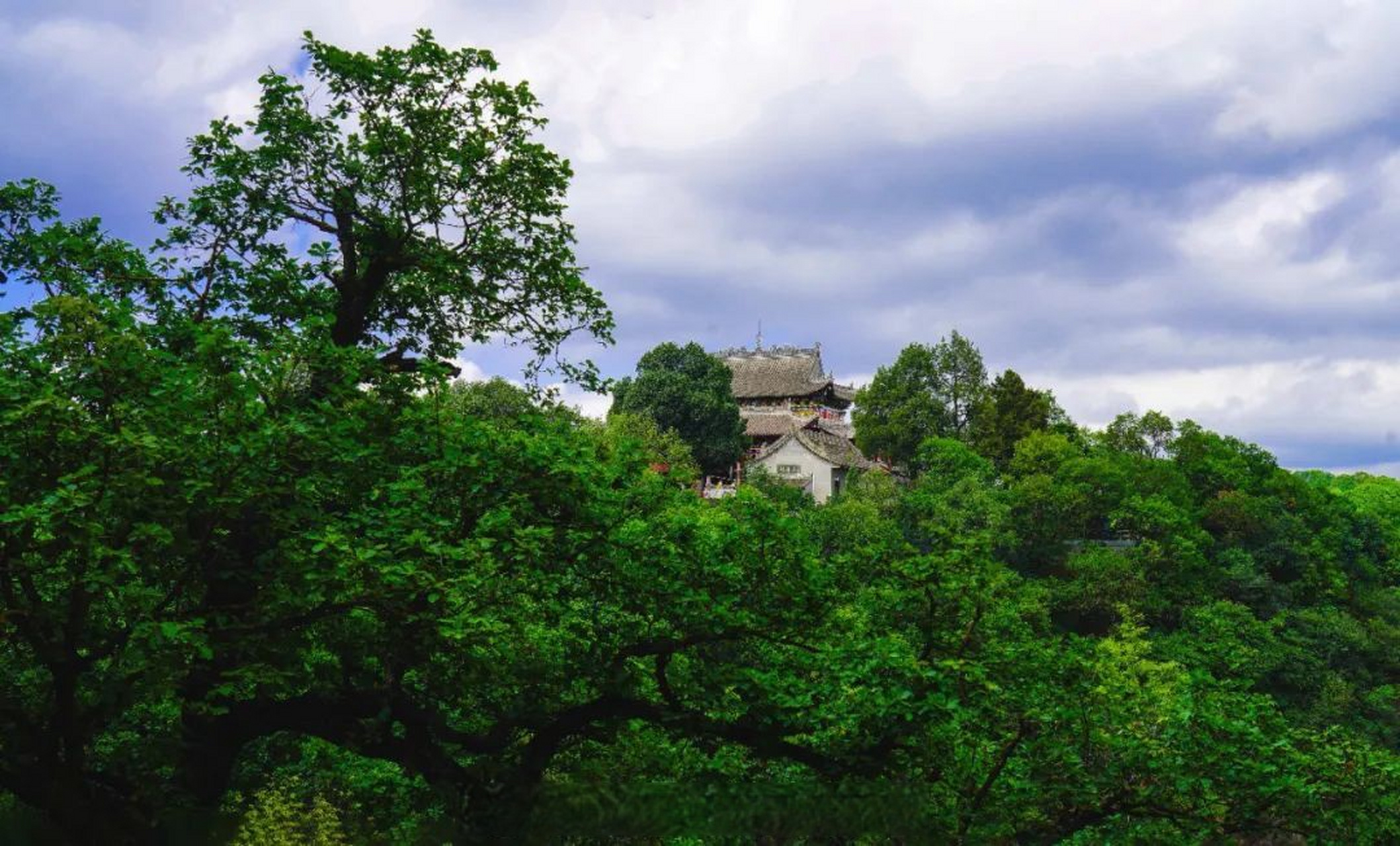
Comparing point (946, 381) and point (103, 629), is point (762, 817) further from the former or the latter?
point (946, 381)

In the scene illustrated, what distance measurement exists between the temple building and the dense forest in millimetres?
44245

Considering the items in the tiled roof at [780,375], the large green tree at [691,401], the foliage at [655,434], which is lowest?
the foliage at [655,434]

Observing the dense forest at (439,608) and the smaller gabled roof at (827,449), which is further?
the smaller gabled roof at (827,449)

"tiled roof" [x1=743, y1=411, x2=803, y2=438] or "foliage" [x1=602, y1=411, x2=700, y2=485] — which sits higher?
"tiled roof" [x1=743, y1=411, x2=803, y2=438]

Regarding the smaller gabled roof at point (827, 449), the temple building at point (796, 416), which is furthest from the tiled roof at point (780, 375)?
the smaller gabled roof at point (827, 449)

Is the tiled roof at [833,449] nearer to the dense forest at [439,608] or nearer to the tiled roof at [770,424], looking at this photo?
the tiled roof at [770,424]

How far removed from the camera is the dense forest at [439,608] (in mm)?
9766

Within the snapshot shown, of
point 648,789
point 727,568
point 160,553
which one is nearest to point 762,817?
point 648,789

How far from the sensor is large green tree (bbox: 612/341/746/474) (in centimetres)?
5641

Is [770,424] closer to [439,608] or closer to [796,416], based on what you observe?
[796,416]

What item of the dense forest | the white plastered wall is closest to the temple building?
the white plastered wall

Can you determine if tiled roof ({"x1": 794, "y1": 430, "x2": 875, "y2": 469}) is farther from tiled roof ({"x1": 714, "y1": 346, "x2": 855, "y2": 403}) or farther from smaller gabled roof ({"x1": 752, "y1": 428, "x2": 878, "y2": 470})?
tiled roof ({"x1": 714, "y1": 346, "x2": 855, "y2": 403})

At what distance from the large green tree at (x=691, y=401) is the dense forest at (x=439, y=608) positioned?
4089cm

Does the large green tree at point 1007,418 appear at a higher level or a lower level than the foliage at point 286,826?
higher
